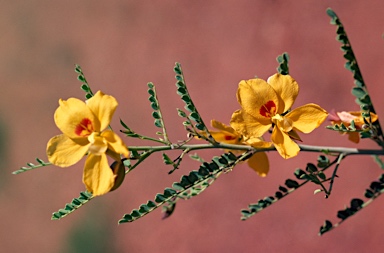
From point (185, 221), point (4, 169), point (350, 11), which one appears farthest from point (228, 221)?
point (4, 169)

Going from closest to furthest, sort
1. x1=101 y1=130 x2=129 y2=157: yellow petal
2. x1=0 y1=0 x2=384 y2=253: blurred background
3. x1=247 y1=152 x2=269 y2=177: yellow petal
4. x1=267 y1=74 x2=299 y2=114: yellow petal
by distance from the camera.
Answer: x1=101 y1=130 x2=129 y2=157: yellow petal
x1=267 y1=74 x2=299 y2=114: yellow petal
x1=247 y1=152 x2=269 y2=177: yellow petal
x1=0 y1=0 x2=384 y2=253: blurred background

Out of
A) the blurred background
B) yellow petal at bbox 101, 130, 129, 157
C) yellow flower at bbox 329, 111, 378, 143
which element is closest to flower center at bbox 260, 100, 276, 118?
yellow flower at bbox 329, 111, 378, 143

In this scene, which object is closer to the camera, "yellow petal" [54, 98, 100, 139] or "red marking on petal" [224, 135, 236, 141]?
"yellow petal" [54, 98, 100, 139]

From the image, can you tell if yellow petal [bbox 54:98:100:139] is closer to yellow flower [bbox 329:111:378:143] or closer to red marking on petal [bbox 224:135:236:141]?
red marking on petal [bbox 224:135:236:141]

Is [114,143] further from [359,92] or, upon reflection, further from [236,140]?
[359,92]

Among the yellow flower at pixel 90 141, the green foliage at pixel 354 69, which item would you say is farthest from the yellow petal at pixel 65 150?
the green foliage at pixel 354 69

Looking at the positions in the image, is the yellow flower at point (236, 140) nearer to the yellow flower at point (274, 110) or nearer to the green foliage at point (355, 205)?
the yellow flower at point (274, 110)
